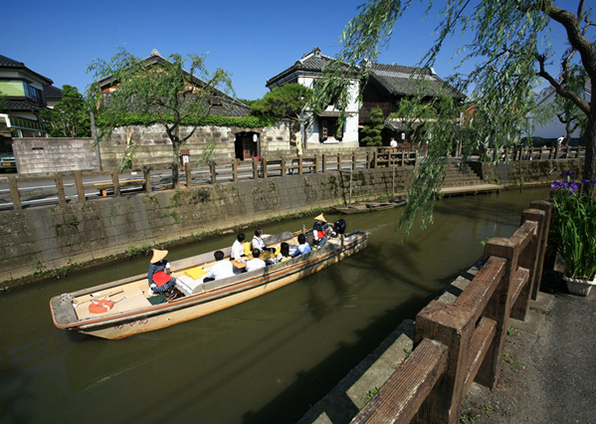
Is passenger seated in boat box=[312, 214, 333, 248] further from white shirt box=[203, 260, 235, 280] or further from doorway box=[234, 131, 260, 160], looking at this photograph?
doorway box=[234, 131, 260, 160]

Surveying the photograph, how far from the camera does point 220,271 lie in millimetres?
7844

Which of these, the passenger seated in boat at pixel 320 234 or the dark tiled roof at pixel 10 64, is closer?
the passenger seated in boat at pixel 320 234

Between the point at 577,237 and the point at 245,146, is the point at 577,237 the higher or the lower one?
the lower one

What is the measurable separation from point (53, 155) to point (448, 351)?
22.5 m

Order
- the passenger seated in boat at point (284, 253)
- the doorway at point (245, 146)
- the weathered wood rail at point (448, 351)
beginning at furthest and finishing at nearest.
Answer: the doorway at point (245, 146)
the passenger seated in boat at point (284, 253)
the weathered wood rail at point (448, 351)

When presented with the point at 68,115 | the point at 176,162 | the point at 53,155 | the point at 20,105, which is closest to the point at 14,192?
the point at 176,162

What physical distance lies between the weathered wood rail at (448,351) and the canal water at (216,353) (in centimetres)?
334

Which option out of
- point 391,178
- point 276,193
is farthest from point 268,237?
point 391,178

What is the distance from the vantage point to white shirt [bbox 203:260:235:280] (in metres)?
7.82

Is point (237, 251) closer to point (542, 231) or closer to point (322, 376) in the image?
point (322, 376)

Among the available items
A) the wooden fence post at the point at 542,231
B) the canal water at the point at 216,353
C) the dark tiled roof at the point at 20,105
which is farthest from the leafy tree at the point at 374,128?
the dark tiled roof at the point at 20,105

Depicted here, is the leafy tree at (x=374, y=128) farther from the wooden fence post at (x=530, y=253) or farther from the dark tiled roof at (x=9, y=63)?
the dark tiled roof at (x=9, y=63)

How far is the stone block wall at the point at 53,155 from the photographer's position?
1763 cm

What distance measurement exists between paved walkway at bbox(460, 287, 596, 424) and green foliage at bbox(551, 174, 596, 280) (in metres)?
0.53
